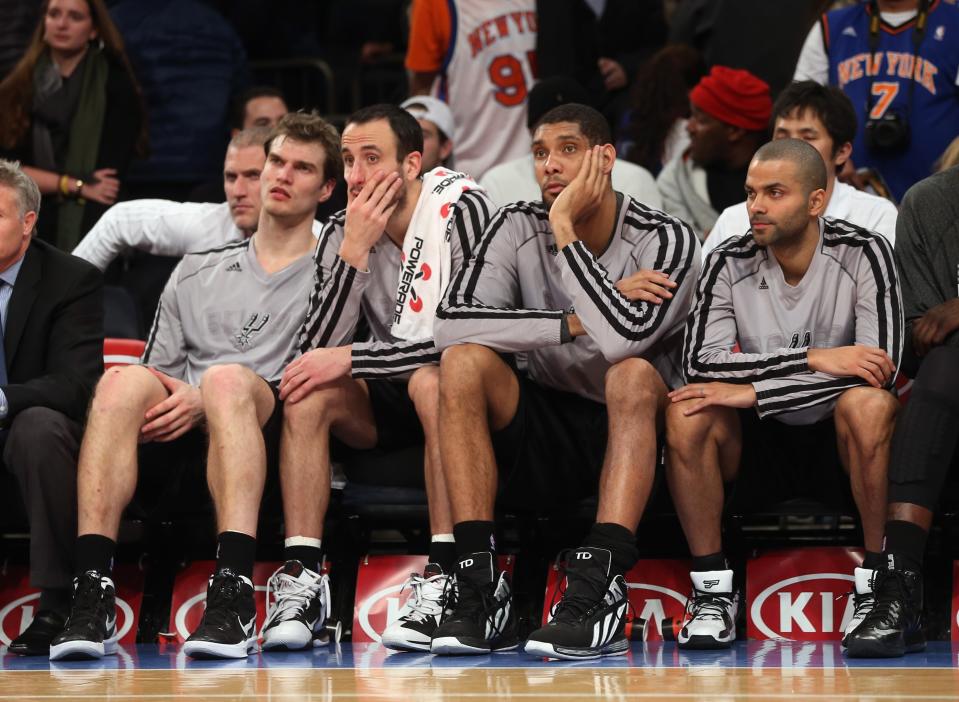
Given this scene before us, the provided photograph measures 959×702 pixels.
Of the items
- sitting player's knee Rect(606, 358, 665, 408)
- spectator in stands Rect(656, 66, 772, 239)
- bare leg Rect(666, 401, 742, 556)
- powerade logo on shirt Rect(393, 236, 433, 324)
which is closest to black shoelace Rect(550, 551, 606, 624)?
bare leg Rect(666, 401, 742, 556)

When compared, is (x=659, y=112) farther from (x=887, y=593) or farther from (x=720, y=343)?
(x=887, y=593)

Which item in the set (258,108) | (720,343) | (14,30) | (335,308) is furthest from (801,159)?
(14,30)

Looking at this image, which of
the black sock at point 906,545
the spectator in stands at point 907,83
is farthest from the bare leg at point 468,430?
the spectator in stands at point 907,83

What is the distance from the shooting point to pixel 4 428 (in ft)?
15.5

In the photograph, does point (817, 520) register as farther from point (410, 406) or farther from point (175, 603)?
point (175, 603)

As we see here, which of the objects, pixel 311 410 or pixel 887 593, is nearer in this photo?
pixel 887 593

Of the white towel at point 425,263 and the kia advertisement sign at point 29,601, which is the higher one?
the white towel at point 425,263

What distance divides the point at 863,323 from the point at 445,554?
138 cm

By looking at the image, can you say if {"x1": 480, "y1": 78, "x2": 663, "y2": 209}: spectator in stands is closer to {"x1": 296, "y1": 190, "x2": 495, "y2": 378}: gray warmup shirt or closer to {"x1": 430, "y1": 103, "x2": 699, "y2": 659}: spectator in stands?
{"x1": 296, "y1": 190, "x2": 495, "y2": 378}: gray warmup shirt

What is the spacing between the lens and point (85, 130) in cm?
697

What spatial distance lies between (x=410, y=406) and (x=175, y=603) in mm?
956

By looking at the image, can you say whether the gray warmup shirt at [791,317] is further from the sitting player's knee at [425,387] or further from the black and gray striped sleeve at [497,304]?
the sitting player's knee at [425,387]

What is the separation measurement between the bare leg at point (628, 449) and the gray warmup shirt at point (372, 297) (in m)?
0.64

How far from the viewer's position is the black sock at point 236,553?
439cm
